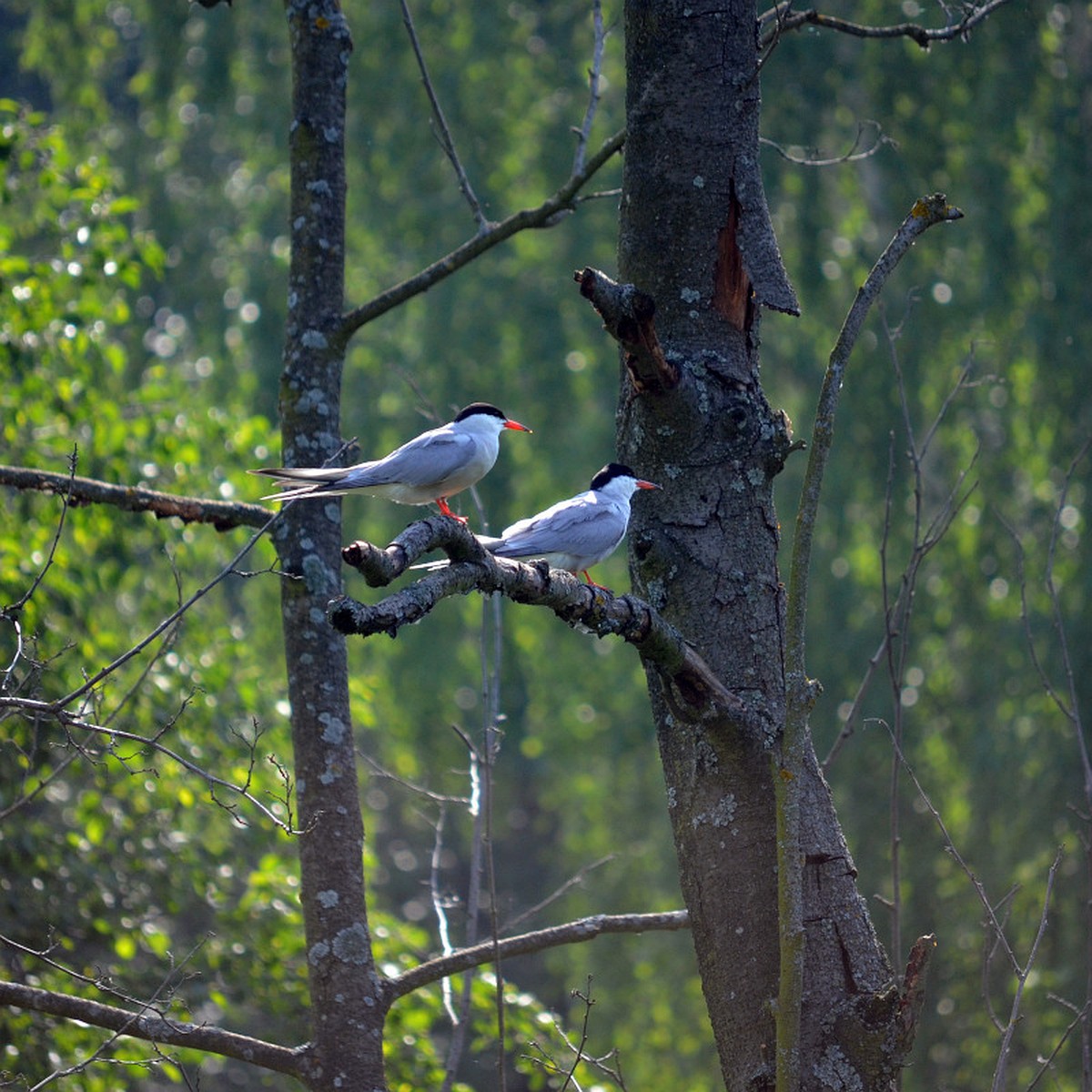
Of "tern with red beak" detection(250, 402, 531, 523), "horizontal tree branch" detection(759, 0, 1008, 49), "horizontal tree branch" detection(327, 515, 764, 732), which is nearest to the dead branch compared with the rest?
"horizontal tree branch" detection(327, 515, 764, 732)

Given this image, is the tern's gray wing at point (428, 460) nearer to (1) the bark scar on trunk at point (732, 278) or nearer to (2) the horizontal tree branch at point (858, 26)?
(1) the bark scar on trunk at point (732, 278)

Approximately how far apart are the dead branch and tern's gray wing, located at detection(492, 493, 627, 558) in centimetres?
133

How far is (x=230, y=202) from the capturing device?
44.3 feet

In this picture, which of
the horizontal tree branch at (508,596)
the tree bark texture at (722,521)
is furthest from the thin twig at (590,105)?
the horizontal tree branch at (508,596)

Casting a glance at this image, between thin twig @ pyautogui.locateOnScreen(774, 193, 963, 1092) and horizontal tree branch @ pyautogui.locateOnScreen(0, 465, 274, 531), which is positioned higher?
horizontal tree branch @ pyautogui.locateOnScreen(0, 465, 274, 531)

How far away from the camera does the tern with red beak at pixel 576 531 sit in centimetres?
455

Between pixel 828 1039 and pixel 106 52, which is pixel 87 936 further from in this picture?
pixel 106 52

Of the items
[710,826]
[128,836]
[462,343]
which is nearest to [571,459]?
[462,343]

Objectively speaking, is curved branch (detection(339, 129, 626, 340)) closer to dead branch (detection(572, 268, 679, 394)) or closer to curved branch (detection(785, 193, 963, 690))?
dead branch (detection(572, 268, 679, 394))

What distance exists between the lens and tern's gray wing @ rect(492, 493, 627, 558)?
455 centimetres

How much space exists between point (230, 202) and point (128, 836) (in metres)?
8.57

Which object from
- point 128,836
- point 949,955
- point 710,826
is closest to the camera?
point 710,826

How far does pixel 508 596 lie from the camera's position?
104 inches

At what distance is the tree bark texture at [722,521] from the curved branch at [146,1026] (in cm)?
110
